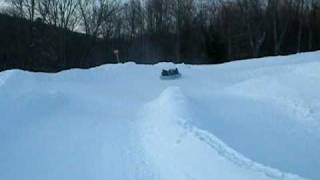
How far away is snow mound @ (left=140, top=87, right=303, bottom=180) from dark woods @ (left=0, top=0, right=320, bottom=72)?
112ft

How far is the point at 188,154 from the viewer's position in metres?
7.88

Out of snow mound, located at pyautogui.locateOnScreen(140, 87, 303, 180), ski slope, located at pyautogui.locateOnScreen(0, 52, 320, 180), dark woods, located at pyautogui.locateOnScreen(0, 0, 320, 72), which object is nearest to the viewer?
snow mound, located at pyautogui.locateOnScreen(140, 87, 303, 180)

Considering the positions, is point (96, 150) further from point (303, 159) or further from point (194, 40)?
point (194, 40)

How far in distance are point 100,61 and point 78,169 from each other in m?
41.9

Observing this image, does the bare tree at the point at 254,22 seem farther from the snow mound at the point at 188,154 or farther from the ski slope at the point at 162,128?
the snow mound at the point at 188,154

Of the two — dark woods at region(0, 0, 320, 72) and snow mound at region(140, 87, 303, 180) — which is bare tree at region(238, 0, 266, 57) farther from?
snow mound at region(140, 87, 303, 180)

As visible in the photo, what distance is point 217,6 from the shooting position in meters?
50.4

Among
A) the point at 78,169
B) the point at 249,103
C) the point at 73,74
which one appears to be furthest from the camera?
the point at 73,74

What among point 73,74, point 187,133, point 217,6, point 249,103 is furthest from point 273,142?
point 217,6

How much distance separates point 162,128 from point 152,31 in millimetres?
42206

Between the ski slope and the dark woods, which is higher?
the dark woods

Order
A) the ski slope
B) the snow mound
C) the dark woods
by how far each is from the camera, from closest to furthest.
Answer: the snow mound, the ski slope, the dark woods

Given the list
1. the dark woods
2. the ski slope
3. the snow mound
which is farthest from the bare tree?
the snow mound

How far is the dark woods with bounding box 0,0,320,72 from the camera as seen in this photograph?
45.5m
